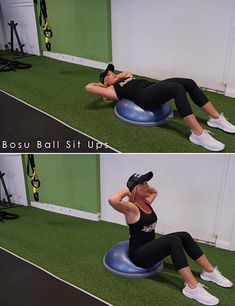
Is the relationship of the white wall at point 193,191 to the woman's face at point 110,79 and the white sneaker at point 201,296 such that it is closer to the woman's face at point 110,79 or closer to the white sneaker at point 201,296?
the woman's face at point 110,79

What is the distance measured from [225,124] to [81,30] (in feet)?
9.69

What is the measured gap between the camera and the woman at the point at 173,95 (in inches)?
99.0

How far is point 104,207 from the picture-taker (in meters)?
4.26

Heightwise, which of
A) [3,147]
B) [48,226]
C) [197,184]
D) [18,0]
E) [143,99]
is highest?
[18,0]

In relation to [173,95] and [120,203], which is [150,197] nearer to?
[120,203]

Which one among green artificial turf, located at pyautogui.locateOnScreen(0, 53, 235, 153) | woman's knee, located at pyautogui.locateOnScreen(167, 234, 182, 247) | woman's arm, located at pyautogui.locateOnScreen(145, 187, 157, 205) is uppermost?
green artificial turf, located at pyautogui.locateOnScreen(0, 53, 235, 153)

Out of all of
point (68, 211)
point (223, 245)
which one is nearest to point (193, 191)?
point (223, 245)

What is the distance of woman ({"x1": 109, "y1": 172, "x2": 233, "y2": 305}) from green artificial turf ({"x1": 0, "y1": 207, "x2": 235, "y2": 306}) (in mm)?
105

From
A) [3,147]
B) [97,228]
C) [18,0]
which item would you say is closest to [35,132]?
[3,147]

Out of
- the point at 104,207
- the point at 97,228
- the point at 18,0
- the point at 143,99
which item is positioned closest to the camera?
the point at 143,99

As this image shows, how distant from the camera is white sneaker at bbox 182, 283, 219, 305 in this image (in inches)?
81.6

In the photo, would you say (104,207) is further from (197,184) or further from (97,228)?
(197,184)

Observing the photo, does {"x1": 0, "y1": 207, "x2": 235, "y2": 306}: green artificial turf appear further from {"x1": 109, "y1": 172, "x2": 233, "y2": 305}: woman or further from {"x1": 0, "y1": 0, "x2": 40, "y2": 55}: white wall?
{"x1": 0, "y1": 0, "x2": 40, "y2": 55}: white wall

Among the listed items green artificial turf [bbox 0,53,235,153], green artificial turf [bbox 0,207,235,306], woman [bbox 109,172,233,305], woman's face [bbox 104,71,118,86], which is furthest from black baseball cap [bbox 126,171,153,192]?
woman's face [bbox 104,71,118,86]
